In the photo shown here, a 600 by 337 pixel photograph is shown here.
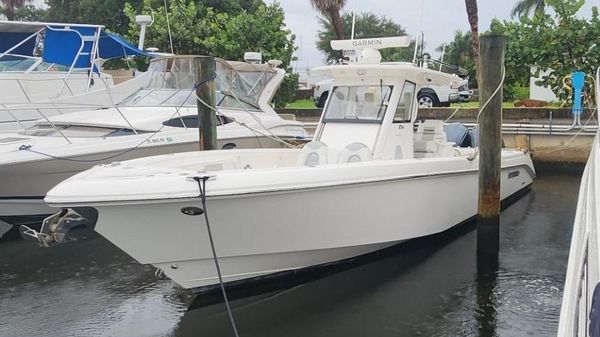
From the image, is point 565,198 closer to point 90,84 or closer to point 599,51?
point 599,51

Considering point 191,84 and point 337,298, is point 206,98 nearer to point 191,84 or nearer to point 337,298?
point 191,84

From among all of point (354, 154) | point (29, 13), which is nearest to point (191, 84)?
point (354, 154)

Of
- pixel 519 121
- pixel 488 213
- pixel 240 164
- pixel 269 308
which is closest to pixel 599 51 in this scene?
pixel 519 121

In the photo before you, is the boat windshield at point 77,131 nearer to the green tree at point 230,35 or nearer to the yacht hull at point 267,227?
the yacht hull at point 267,227

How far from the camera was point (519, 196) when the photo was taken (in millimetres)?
11102

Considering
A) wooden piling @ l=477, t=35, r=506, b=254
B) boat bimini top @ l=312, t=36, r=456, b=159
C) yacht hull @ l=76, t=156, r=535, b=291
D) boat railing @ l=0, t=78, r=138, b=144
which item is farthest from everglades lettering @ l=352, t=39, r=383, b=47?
boat railing @ l=0, t=78, r=138, b=144

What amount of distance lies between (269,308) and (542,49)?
12.9m

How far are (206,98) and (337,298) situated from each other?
3.94m

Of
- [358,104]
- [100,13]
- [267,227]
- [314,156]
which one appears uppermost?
[100,13]

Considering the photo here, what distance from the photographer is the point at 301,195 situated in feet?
20.3

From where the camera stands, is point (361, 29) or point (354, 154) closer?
point (354, 154)

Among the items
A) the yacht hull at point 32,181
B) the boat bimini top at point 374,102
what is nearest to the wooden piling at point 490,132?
the boat bimini top at point 374,102

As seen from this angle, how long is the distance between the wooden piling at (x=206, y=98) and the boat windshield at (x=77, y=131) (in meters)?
1.70

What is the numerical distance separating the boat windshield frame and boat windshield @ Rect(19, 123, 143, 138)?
12.4 ft
